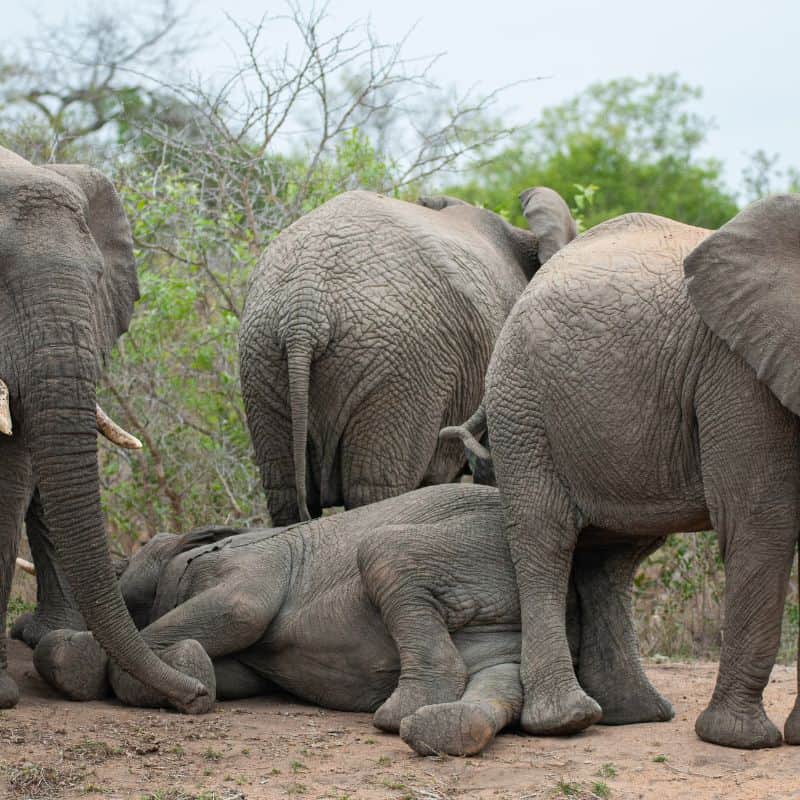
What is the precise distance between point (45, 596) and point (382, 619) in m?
1.59

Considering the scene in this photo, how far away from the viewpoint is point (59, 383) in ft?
15.6

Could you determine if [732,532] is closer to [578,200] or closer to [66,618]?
[66,618]

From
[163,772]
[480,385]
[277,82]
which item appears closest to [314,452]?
[480,385]

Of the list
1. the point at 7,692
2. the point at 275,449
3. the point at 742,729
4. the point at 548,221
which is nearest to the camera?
the point at 742,729

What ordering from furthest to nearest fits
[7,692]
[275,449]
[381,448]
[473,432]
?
[275,449], [381,448], [473,432], [7,692]

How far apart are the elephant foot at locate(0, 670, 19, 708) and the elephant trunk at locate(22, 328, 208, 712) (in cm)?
39

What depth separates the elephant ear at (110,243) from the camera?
5.51 m

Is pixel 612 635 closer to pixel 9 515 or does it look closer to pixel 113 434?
pixel 113 434

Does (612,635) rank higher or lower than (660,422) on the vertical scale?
lower

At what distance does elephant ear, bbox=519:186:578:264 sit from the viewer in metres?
7.35

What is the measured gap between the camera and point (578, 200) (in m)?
8.66

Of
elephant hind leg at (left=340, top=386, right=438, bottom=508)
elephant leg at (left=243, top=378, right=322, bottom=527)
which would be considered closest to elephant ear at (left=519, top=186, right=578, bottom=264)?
elephant hind leg at (left=340, top=386, right=438, bottom=508)

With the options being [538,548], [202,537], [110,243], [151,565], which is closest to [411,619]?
[538,548]

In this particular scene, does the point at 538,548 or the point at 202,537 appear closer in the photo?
the point at 538,548
